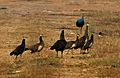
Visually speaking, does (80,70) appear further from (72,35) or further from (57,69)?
(72,35)

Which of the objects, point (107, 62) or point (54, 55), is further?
point (54, 55)

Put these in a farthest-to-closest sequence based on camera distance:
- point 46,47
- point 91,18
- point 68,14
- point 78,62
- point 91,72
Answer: point 68,14 < point 91,18 < point 46,47 < point 78,62 < point 91,72

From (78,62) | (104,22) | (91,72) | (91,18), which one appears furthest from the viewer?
(91,18)

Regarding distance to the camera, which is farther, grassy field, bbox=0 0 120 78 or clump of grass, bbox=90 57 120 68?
clump of grass, bbox=90 57 120 68

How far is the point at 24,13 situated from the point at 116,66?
99.8ft

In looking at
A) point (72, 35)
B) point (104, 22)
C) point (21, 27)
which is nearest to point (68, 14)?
point (104, 22)

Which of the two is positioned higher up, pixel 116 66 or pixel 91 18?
pixel 116 66

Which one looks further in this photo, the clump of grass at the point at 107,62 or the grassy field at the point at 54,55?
the clump of grass at the point at 107,62

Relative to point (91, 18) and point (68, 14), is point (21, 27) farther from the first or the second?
point (68, 14)

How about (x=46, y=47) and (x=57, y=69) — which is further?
(x=46, y=47)

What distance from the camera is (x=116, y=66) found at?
18.9 meters

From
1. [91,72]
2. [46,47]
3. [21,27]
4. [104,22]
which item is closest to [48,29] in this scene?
[21,27]

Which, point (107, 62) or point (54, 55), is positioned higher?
point (107, 62)

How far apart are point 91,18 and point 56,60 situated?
24.1 meters
